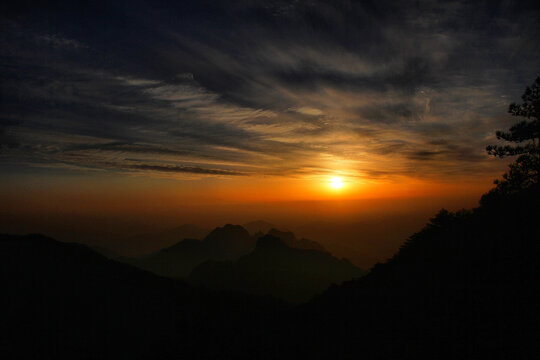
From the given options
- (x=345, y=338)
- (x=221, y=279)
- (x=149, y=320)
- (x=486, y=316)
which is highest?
(x=486, y=316)

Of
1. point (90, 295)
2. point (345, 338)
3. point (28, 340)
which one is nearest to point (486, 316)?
point (345, 338)

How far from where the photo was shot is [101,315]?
1155 inches

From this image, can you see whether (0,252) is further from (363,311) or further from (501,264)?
(501,264)

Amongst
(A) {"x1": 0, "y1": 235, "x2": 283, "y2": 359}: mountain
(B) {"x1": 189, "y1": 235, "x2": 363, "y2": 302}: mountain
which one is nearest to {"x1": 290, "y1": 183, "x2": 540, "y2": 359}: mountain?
(A) {"x1": 0, "y1": 235, "x2": 283, "y2": 359}: mountain

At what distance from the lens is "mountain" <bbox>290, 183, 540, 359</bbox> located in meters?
9.59

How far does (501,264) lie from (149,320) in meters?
33.3

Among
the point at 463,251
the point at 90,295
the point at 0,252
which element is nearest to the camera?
the point at 463,251

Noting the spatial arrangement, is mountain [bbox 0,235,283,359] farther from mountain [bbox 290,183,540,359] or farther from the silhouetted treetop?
the silhouetted treetop

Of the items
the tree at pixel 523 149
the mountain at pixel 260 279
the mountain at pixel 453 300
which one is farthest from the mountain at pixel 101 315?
the mountain at pixel 260 279

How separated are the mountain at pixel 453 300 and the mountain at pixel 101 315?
729 centimetres

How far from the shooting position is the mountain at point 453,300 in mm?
9594

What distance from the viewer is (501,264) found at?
42.6ft

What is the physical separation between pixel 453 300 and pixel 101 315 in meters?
34.0

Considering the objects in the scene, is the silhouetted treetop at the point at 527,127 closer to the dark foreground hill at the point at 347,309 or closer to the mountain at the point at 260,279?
the dark foreground hill at the point at 347,309
